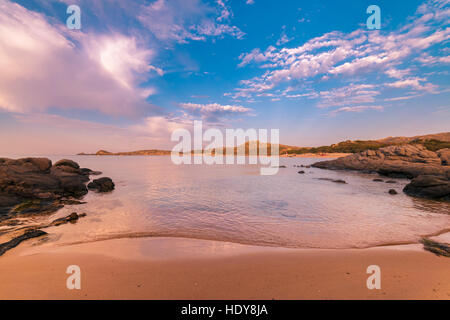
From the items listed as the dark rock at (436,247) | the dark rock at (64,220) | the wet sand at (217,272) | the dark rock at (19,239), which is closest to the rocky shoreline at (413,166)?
the dark rock at (436,247)

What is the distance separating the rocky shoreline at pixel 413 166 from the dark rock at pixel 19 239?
31.7m

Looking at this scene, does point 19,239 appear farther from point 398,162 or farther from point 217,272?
point 398,162

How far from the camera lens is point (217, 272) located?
5.78m

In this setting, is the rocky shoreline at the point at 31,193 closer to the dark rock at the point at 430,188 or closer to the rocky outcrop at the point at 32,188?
the rocky outcrop at the point at 32,188

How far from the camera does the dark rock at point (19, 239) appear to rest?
7302 millimetres

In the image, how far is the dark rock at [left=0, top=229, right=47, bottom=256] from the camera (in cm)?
730

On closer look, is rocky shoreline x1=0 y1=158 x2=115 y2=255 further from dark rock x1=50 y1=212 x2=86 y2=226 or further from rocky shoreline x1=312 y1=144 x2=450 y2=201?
rocky shoreline x1=312 y1=144 x2=450 y2=201

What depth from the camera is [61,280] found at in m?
5.27

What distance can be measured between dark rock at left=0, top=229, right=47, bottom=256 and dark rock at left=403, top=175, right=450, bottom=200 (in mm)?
31712

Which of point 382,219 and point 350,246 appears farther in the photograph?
point 382,219

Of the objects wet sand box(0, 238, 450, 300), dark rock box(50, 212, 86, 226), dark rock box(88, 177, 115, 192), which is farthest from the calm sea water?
dark rock box(88, 177, 115, 192)
